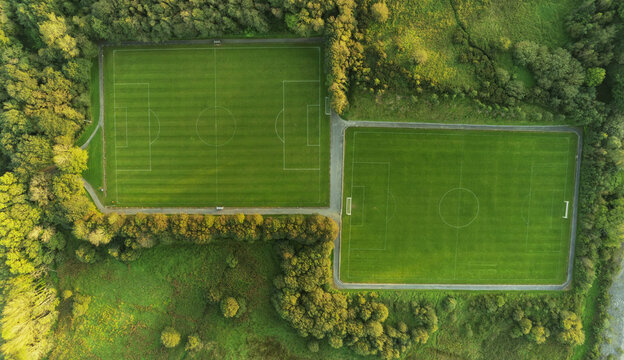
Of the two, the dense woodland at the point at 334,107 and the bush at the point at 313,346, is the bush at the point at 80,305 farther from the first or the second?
the bush at the point at 313,346

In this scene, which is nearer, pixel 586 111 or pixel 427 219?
pixel 586 111

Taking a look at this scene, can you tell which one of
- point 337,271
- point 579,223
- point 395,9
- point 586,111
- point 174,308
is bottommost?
point 174,308

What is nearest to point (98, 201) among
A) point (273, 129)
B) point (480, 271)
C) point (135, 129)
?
point (135, 129)

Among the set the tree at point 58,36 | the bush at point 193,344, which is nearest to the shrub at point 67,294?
the bush at point 193,344

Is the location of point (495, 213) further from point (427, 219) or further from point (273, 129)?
point (273, 129)

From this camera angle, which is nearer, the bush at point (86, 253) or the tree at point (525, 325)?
the bush at point (86, 253)

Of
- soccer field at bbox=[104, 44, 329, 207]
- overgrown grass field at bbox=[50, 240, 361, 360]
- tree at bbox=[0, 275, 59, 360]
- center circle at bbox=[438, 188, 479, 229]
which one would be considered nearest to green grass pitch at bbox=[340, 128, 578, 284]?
center circle at bbox=[438, 188, 479, 229]
